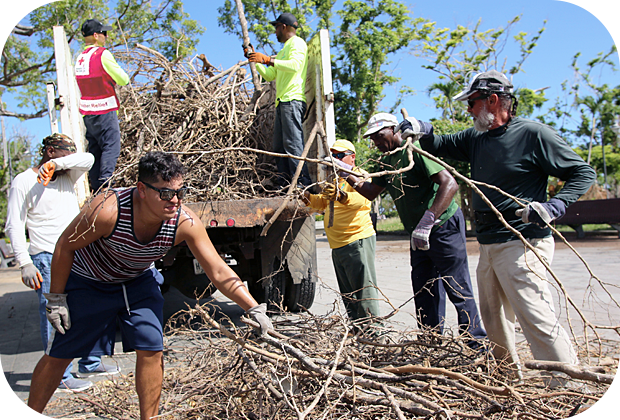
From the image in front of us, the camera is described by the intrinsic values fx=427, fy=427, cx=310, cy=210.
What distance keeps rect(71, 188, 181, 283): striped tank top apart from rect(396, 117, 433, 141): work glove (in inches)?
63.9

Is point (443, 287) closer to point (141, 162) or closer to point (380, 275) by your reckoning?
point (141, 162)

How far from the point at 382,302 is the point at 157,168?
4121 mm

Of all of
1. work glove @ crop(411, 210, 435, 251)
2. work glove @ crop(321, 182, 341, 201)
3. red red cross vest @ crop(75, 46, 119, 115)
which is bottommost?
work glove @ crop(411, 210, 435, 251)

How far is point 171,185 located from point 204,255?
463 mm

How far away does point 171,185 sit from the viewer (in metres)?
2.23

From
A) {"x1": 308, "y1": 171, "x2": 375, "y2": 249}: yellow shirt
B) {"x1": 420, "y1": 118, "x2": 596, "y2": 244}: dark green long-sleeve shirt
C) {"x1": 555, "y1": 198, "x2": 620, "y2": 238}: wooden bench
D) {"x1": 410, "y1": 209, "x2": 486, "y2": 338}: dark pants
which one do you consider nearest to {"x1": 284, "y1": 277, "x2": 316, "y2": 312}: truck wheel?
{"x1": 308, "y1": 171, "x2": 375, "y2": 249}: yellow shirt

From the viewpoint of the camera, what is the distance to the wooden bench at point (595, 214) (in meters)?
12.0

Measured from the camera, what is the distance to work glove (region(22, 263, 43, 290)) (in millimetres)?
3111

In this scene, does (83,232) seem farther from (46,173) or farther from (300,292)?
(300,292)

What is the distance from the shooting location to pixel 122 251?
7.57ft

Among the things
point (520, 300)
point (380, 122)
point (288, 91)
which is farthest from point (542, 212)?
point (288, 91)

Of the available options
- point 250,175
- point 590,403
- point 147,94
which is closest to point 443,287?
point 590,403

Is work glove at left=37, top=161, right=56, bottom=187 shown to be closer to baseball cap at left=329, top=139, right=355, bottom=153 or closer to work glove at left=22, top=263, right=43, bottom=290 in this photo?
work glove at left=22, top=263, right=43, bottom=290

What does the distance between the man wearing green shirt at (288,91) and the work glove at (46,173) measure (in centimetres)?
198
